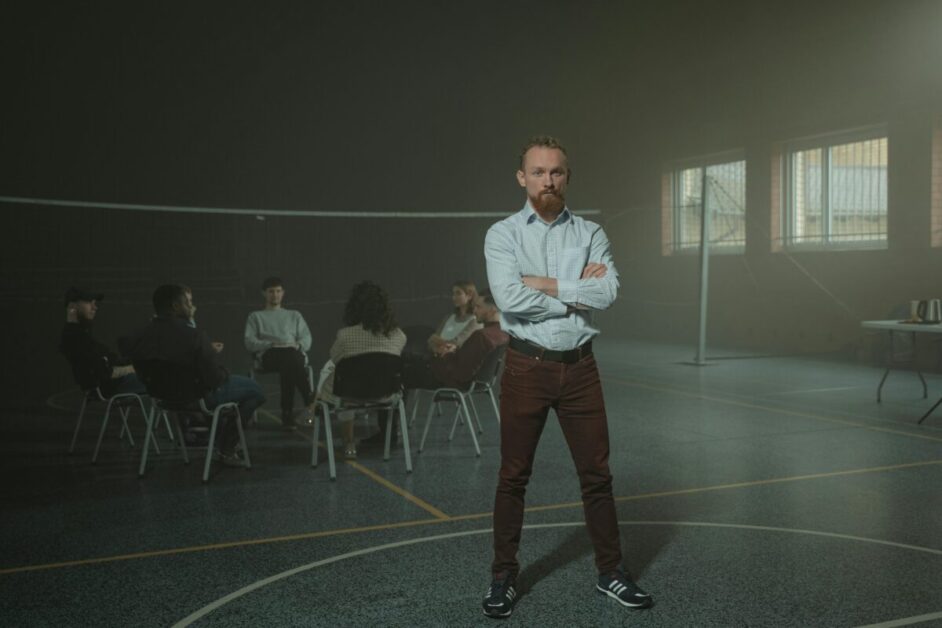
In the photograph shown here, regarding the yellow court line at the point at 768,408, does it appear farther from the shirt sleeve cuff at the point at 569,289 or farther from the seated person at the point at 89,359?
the seated person at the point at 89,359

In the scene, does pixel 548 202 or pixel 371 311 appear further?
pixel 371 311

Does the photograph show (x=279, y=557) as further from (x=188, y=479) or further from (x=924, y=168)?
(x=924, y=168)

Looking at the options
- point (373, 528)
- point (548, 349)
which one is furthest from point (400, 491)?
point (548, 349)

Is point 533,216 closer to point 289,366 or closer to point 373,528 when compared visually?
point 373,528

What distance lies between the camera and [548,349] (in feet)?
8.54

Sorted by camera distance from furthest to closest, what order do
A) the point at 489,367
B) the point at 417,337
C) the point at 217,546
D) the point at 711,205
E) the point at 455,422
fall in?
the point at 711,205 < the point at 417,337 < the point at 455,422 < the point at 489,367 < the point at 217,546

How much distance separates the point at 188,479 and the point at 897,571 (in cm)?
358

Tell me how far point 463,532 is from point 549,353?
1.33 m

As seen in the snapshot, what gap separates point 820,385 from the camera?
8.34 meters

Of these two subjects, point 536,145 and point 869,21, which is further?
point 869,21

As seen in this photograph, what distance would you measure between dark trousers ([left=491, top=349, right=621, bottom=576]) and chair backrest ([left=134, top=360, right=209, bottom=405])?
2.67 metres

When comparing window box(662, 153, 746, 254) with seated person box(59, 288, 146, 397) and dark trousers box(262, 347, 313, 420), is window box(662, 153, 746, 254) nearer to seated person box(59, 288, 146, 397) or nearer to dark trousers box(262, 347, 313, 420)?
dark trousers box(262, 347, 313, 420)

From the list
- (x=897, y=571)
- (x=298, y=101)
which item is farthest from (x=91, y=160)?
(x=897, y=571)

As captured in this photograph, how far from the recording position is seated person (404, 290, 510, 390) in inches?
208
